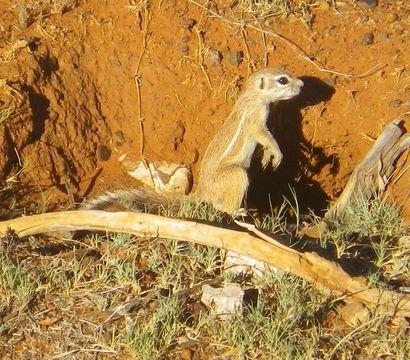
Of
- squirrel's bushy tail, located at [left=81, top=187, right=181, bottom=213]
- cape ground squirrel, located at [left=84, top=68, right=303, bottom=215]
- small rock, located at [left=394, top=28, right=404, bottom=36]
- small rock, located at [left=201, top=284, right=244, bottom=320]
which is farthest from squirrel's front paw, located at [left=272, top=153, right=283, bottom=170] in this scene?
small rock, located at [left=201, top=284, right=244, bottom=320]

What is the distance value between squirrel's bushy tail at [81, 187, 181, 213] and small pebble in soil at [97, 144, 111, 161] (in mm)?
558

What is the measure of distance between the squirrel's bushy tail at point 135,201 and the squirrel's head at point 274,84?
1.12m

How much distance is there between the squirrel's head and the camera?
6473 millimetres

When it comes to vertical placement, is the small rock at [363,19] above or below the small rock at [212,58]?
above

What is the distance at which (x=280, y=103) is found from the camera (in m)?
7.16

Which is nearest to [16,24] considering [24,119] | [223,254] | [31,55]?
[31,55]

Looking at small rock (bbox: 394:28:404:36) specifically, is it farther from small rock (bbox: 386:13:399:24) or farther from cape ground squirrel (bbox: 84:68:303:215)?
cape ground squirrel (bbox: 84:68:303:215)

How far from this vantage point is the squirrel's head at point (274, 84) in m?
6.47

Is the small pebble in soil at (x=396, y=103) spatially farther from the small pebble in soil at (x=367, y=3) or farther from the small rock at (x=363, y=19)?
the small pebble in soil at (x=367, y=3)

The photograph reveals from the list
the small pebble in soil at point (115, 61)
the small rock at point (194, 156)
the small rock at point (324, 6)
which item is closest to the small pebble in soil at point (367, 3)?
the small rock at point (324, 6)

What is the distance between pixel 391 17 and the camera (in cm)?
707

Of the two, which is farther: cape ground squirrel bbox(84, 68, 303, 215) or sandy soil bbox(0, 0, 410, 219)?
sandy soil bbox(0, 0, 410, 219)

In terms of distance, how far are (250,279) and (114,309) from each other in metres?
0.91

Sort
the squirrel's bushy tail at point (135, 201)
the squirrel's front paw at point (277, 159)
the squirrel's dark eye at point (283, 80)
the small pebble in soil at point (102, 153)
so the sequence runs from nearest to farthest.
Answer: the squirrel's bushy tail at point (135, 201)
the squirrel's dark eye at point (283, 80)
the squirrel's front paw at point (277, 159)
the small pebble in soil at point (102, 153)
